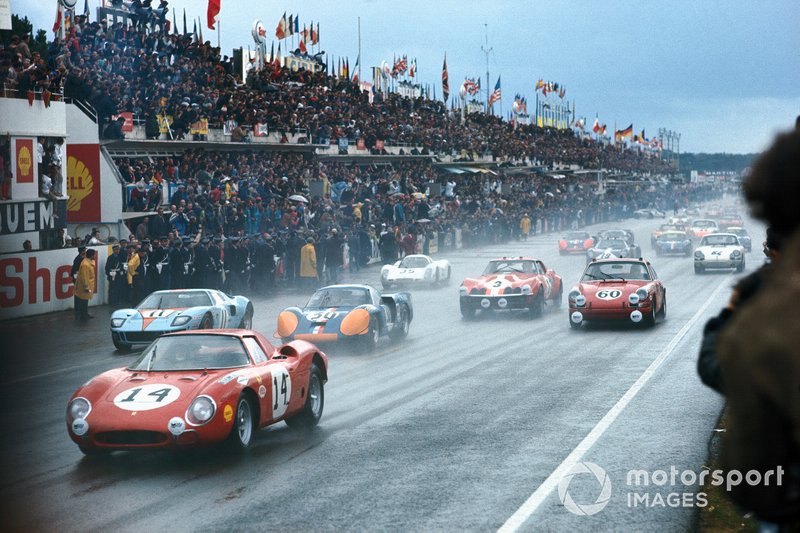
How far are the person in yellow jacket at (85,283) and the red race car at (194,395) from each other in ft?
39.1

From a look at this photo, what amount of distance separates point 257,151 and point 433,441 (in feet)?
102

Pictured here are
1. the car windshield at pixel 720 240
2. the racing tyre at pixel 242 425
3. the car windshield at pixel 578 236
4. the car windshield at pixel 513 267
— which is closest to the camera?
the racing tyre at pixel 242 425

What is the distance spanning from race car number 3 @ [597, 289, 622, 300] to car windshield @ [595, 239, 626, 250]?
17.0m

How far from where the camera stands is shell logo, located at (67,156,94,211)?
94.9 feet

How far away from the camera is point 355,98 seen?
172 ft

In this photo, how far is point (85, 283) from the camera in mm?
22391

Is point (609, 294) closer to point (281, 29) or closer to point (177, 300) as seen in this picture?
point (177, 300)

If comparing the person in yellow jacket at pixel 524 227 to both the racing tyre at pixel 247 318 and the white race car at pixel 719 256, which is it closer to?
the white race car at pixel 719 256

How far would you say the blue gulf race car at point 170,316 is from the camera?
60.3 ft

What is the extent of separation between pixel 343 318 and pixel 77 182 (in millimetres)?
13879

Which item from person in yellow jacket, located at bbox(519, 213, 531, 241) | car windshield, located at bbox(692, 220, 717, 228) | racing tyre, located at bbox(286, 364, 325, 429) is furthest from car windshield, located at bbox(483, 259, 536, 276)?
person in yellow jacket, located at bbox(519, 213, 531, 241)

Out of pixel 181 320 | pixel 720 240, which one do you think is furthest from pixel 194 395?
pixel 720 240

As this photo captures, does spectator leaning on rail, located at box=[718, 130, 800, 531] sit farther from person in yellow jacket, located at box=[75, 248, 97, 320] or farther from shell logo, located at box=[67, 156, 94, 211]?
shell logo, located at box=[67, 156, 94, 211]

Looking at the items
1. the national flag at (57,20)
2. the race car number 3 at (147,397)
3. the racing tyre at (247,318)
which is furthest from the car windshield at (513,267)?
the national flag at (57,20)
